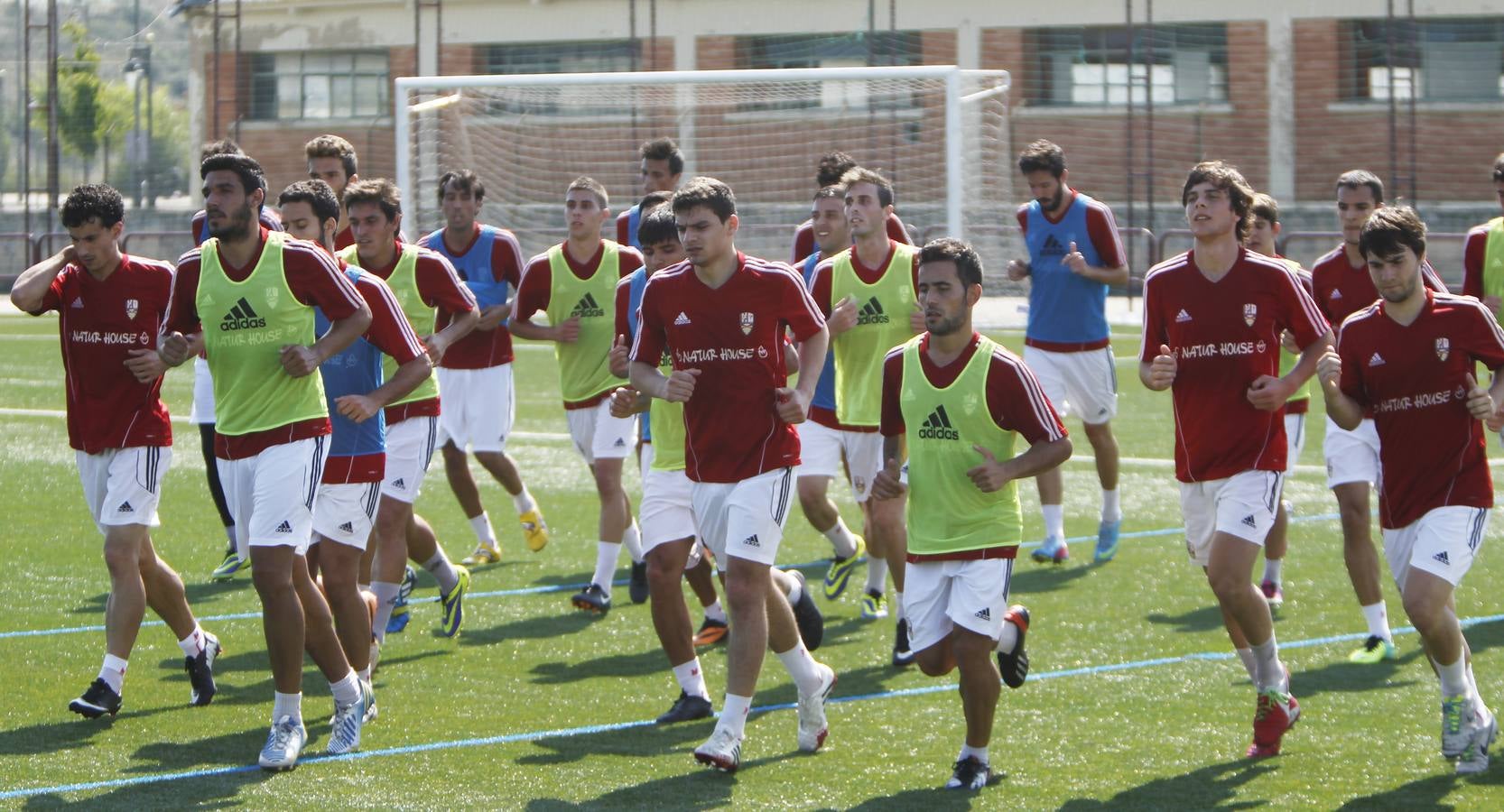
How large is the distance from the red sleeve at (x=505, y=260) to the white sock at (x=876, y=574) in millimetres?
2762

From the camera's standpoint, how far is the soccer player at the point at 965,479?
6.27m

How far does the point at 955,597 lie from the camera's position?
6.34 meters

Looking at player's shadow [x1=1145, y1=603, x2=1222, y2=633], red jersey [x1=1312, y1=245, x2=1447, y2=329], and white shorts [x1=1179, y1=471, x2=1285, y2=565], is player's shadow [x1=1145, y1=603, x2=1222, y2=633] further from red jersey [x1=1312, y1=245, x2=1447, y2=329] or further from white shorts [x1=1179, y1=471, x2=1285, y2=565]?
A: white shorts [x1=1179, y1=471, x2=1285, y2=565]

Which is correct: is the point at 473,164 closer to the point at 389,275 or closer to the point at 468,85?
Result: the point at 468,85

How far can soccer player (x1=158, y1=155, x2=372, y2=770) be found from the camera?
6.56 metres

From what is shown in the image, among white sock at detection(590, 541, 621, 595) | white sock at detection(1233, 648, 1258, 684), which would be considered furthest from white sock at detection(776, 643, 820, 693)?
white sock at detection(590, 541, 621, 595)

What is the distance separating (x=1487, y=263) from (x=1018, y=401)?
12.7ft

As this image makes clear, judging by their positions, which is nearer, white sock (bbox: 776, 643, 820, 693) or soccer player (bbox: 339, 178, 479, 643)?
white sock (bbox: 776, 643, 820, 693)

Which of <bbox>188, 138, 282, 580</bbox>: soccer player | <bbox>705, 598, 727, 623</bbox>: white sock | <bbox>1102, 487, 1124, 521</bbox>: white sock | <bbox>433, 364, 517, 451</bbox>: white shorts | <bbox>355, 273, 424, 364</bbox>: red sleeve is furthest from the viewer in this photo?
<bbox>1102, 487, 1124, 521</bbox>: white sock

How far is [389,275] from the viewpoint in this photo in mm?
9000

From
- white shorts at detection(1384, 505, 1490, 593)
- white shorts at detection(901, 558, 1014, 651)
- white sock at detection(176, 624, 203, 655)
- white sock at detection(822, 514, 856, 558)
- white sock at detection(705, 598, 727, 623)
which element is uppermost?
white shorts at detection(1384, 505, 1490, 593)

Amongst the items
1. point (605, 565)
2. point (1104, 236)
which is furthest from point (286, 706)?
point (1104, 236)

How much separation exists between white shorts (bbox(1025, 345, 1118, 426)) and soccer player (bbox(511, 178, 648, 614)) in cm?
266

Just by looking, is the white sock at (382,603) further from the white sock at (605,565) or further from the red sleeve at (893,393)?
the red sleeve at (893,393)
